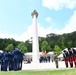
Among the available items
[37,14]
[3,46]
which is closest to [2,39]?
[3,46]

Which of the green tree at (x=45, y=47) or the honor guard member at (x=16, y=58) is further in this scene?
the green tree at (x=45, y=47)

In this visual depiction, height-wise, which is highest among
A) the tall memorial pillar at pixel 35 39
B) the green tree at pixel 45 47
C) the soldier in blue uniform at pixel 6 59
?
the green tree at pixel 45 47

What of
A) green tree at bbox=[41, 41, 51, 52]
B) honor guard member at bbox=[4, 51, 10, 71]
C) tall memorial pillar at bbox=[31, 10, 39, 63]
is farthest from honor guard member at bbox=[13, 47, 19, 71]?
green tree at bbox=[41, 41, 51, 52]

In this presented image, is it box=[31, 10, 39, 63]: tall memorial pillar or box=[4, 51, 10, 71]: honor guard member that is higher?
box=[31, 10, 39, 63]: tall memorial pillar

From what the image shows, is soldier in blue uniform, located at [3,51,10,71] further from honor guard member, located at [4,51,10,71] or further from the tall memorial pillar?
the tall memorial pillar

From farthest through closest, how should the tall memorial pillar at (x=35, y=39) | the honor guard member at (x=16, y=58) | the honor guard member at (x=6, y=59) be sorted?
the tall memorial pillar at (x=35, y=39) → the honor guard member at (x=6, y=59) → the honor guard member at (x=16, y=58)

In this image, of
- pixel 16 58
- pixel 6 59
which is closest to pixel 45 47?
pixel 6 59

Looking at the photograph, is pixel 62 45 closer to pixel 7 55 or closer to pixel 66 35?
pixel 66 35

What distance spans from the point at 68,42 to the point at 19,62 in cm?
8484

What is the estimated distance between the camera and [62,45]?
334ft

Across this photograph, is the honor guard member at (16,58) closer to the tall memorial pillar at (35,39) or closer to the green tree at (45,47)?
the tall memorial pillar at (35,39)

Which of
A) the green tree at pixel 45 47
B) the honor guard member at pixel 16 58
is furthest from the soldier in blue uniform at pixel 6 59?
the green tree at pixel 45 47

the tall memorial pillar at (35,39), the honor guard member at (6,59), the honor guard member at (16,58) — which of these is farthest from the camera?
the tall memorial pillar at (35,39)

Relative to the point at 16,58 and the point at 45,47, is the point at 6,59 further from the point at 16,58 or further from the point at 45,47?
the point at 45,47
